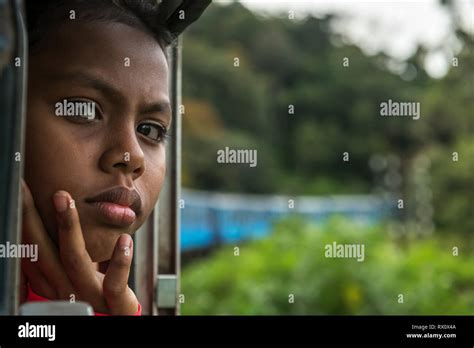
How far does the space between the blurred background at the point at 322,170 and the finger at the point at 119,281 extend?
9.76ft

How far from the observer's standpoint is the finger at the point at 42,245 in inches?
110

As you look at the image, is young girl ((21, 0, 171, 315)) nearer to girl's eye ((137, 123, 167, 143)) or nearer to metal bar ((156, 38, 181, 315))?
girl's eye ((137, 123, 167, 143))

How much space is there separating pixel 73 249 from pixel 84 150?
332 millimetres

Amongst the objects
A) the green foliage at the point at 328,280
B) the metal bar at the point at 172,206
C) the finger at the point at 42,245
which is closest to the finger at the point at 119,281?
the finger at the point at 42,245

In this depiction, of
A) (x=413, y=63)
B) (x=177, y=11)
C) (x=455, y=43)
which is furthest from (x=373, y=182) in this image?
(x=177, y=11)

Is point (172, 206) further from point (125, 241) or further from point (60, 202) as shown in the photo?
point (60, 202)

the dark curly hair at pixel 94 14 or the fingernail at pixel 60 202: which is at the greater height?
the dark curly hair at pixel 94 14

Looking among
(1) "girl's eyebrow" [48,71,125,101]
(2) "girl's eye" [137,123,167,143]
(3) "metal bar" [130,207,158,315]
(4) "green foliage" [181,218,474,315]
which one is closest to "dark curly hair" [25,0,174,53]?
(1) "girl's eyebrow" [48,71,125,101]

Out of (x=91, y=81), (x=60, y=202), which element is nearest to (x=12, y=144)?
(x=60, y=202)

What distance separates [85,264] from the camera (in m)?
2.87

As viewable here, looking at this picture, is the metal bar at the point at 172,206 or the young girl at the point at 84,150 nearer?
the young girl at the point at 84,150

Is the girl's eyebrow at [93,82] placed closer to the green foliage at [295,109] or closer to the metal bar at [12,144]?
the metal bar at [12,144]

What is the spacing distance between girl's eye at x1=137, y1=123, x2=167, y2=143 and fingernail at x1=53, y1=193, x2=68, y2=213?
14.7 inches
